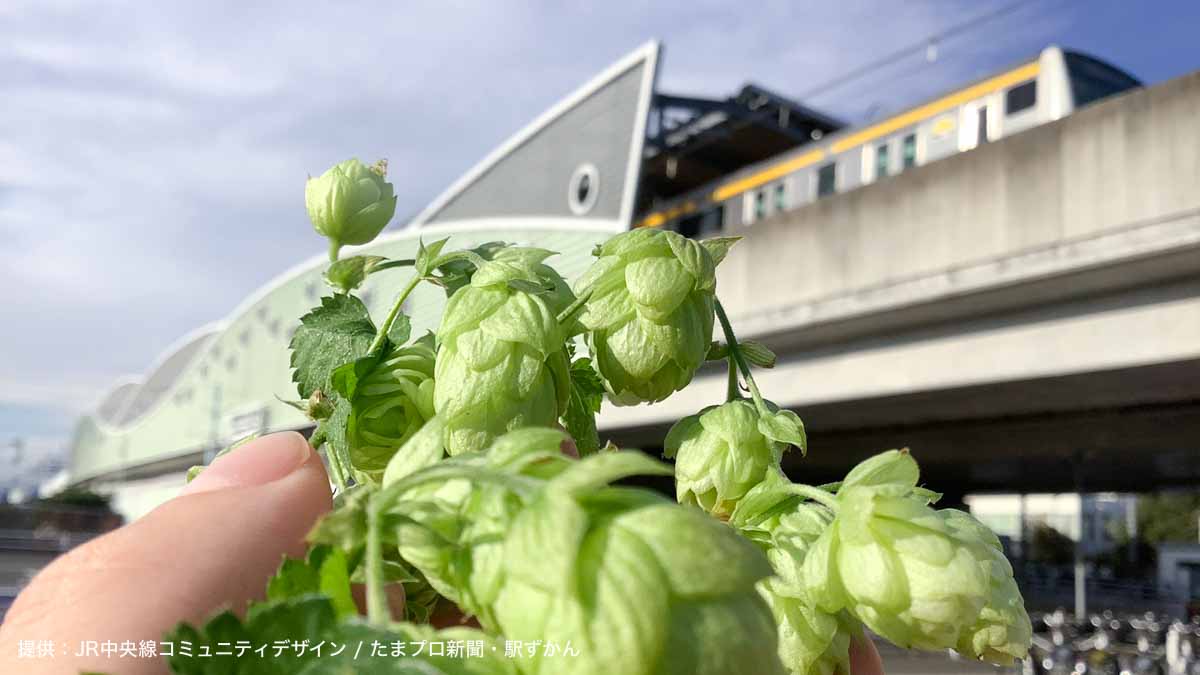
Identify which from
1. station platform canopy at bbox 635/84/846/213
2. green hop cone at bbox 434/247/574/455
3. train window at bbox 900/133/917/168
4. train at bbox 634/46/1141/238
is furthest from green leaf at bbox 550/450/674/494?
station platform canopy at bbox 635/84/846/213

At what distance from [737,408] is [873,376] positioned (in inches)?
435

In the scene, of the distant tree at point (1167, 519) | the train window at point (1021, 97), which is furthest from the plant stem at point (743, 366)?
the distant tree at point (1167, 519)

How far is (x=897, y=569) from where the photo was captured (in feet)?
1.93

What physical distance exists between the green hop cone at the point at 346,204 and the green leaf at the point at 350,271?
0.30ft

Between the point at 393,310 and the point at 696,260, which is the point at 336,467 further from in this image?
the point at 696,260

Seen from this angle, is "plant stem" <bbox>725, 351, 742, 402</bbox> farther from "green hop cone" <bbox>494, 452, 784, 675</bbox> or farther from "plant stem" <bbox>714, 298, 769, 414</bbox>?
"green hop cone" <bbox>494, 452, 784, 675</bbox>

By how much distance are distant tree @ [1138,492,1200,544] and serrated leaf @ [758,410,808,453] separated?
159ft

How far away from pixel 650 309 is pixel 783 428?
0.55 ft

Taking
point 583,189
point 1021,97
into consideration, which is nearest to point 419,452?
point 1021,97

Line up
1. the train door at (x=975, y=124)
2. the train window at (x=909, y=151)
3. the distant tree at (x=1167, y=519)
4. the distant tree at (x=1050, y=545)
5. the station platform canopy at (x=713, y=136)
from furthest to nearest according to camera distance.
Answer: the distant tree at (x=1167, y=519) < the distant tree at (x=1050, y=545) < the station platform canopy at (x=713, y=136) < the train window at (x=909, y=151) < the train door at (x=975, y=124)

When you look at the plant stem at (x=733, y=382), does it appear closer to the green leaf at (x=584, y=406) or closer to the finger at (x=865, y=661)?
the green leaf at (x=584, y=406)

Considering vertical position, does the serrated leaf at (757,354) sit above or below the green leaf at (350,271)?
below

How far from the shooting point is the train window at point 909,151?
12.8m

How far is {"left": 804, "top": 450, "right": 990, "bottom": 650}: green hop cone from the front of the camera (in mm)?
565
